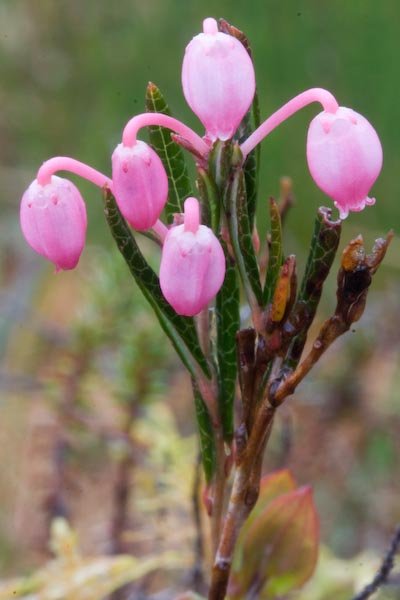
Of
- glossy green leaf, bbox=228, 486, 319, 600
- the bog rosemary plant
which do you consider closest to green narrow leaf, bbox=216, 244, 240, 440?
the bog rosemary plant

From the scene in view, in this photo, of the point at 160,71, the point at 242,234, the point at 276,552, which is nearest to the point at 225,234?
the point at 242,234

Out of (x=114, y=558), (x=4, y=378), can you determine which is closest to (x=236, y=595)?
(x=114, y=558)

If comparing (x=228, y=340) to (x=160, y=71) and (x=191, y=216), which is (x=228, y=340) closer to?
(x=191, y=216)

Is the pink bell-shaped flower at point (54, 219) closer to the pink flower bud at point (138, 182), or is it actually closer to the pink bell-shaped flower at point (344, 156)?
the pink flower bud at point (138, 182)

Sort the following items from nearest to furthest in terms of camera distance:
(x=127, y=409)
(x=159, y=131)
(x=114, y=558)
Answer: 1. (x=159, y=131)
2. (x=114, y=558)
3. (x=127, y=409)

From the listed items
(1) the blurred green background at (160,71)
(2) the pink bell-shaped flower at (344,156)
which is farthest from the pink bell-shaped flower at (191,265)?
(1) the blurred green background at (160,71)

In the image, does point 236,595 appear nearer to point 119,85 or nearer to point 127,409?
point 127,409

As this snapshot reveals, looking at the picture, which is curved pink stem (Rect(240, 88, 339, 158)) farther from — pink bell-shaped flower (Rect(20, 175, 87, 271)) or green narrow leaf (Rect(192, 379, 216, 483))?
green narrow leaf (Rect(192, 379, 216, 483))
